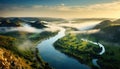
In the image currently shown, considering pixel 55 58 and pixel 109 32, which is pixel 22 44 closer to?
Answer: pixel 55 58

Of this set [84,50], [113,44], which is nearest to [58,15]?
[84,50]

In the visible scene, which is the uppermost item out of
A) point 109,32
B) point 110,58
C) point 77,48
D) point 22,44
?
point 22,44

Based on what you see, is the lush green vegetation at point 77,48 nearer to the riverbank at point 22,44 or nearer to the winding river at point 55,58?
the winding river at point 55,58

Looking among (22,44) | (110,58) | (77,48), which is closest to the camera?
(22,44)

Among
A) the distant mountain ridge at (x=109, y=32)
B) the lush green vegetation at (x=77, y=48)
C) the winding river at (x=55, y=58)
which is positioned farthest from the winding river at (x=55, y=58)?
the distant mountain ridge at (x=109, y=32)

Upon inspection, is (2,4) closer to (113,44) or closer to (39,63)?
(39,63)

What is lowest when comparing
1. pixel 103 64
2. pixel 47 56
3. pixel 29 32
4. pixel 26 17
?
pixel 103 64

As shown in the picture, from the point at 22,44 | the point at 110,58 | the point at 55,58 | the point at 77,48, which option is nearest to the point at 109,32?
the point at 110,58

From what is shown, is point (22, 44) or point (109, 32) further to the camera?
point (109, 32)
